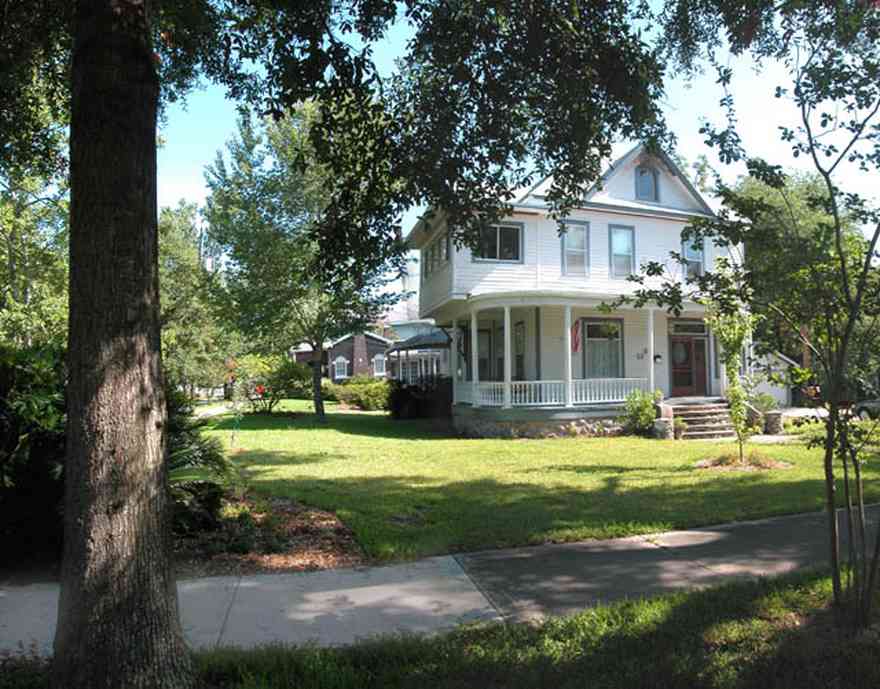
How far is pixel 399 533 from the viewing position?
21.1ft

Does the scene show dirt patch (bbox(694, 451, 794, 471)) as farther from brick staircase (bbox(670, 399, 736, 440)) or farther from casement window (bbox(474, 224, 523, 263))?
casement window (bbox(474, 224, 523, 263))

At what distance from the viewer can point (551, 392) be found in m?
18.1

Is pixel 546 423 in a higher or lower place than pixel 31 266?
lower

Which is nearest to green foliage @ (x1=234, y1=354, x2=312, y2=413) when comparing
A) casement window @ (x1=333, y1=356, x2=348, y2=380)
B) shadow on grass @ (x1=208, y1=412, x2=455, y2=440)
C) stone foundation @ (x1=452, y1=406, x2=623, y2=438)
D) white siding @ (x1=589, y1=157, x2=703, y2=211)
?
shadow on grass @ (x1=208, y1=412, x2=455, y2=440)

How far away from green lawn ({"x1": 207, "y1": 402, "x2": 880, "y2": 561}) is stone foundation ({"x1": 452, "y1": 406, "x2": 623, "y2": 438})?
1.25 m

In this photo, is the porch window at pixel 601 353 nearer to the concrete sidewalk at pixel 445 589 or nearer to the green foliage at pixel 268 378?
the green foliage at pixel 268 378

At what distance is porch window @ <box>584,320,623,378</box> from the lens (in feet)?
66.4

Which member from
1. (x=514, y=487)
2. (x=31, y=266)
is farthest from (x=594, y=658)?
(x=31, y=266)

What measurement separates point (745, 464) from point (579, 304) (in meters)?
7.83

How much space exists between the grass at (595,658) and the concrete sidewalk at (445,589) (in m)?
0.32

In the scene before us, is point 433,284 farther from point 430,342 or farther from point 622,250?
point 622,250

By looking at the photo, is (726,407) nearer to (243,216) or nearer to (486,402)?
(486,402)

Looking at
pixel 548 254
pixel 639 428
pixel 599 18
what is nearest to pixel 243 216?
pixel 548 254

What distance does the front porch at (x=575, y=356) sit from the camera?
17906 mm
